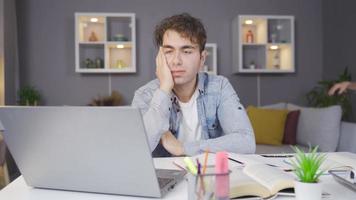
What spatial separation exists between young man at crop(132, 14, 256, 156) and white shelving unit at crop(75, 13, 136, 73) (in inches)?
101

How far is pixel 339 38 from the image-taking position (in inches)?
166

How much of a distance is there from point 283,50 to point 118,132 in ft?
13.4

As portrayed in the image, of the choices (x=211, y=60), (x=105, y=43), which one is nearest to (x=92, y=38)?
(x=105, y=43)

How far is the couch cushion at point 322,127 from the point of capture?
3.11 metres

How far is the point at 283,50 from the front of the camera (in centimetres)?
452

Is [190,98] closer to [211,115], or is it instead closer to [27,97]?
[211,115]

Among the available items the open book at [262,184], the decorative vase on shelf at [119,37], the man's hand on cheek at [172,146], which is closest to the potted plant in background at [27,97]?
the decorative vase on shelf at [119,37]

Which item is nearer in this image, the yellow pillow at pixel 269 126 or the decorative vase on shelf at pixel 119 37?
the yellow pillow at pixel 269 126

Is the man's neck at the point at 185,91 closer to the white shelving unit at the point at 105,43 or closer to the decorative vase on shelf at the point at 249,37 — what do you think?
the white shelving unit at the point at 105,43

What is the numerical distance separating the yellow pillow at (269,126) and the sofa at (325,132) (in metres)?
0.08

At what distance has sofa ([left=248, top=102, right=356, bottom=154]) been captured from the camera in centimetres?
301

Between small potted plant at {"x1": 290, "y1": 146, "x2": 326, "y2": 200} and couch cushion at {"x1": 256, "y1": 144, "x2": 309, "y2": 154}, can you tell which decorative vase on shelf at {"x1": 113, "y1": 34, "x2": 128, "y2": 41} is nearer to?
couch cushion at {"x1": 256, "y1": 144, "x2": 309, "y2": 154}

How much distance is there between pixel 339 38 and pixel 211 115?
3.13 m

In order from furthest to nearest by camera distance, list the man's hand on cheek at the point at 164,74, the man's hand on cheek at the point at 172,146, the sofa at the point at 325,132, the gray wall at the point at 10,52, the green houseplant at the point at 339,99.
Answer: the gray wall at the point at 10,52
the green houseplant at the point at 339,99
the sofa at the point at 325,132
the man's hand on cheek at the point at 164,74
the man's hand on cheek at the point at 172,146
